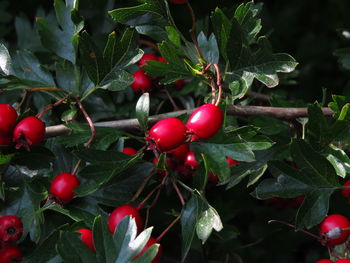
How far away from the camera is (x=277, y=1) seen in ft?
8.16

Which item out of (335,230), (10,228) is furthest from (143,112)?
(335,230)

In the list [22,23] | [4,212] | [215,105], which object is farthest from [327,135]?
[22,23]

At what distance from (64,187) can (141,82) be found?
0.38 m

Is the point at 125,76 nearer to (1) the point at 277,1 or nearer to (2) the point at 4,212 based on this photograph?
(2) the point at 4,212

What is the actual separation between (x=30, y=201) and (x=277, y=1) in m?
1.67

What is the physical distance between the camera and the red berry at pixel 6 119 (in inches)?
43.5

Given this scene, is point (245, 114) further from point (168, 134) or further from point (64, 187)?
point (64, 187)

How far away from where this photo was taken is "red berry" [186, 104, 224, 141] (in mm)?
Result: 1043

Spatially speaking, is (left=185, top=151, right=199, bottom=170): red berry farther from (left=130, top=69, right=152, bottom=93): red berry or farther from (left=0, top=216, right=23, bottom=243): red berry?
(left=0, top=216, right=23, bottom=243): red berry

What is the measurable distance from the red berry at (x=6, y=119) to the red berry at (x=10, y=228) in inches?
6.8

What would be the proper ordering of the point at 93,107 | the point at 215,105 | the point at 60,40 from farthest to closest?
the point at 93,107, the point at 60,40, the point at 215,105

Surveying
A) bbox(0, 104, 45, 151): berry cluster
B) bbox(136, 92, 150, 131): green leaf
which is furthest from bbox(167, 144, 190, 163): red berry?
bbox(0, 104, 45, 151): berry cluster

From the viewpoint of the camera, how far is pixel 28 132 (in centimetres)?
110

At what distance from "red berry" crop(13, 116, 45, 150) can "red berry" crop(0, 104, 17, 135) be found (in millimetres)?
12
